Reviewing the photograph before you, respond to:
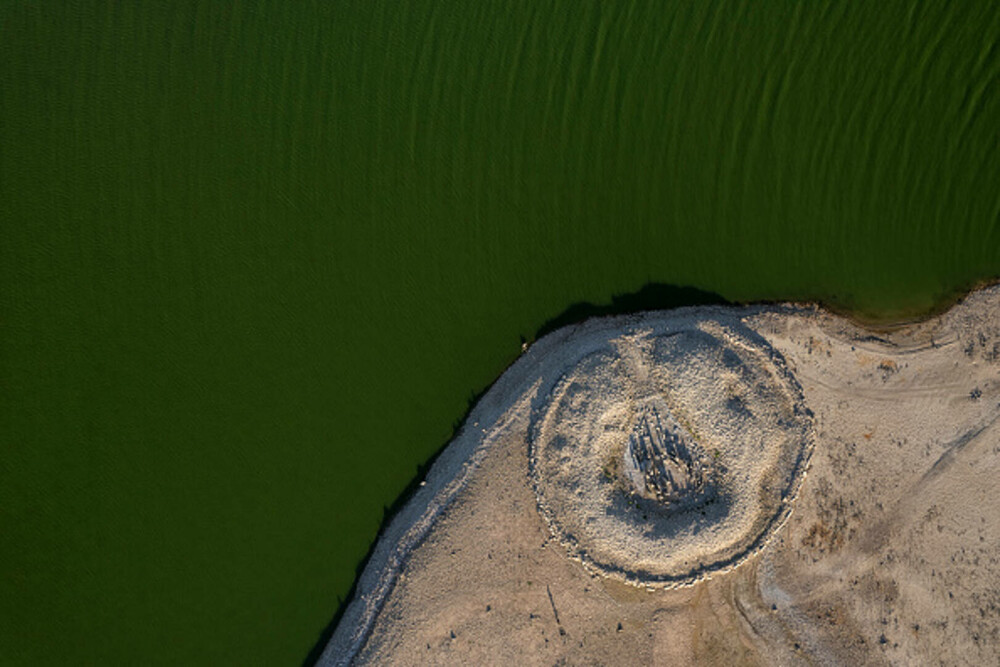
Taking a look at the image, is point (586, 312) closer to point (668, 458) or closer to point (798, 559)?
point (668, 458)

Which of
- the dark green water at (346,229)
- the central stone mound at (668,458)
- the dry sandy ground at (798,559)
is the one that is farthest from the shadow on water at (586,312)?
the central stone mound at (668,458)

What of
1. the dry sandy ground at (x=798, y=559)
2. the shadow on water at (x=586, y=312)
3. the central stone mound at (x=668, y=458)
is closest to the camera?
the central stone mound at (x=668, y=458)

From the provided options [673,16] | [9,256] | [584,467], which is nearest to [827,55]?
[673,16]

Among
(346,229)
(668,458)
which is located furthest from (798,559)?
(346,229)

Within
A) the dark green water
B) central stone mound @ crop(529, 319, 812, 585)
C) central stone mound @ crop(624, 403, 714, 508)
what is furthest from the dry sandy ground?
central stone mound @ crop(624, 403, 714, 508)

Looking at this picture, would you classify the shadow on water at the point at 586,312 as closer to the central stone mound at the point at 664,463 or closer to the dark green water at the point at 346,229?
the dark green water at the point at 346,229

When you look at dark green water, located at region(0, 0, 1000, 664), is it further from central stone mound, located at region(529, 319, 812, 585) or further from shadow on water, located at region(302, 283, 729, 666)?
central stone mound, located at region(529, 319, 812, 585)

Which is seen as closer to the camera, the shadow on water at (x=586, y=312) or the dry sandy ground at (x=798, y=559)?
the dry sandy ground at (x=798, y=559)
